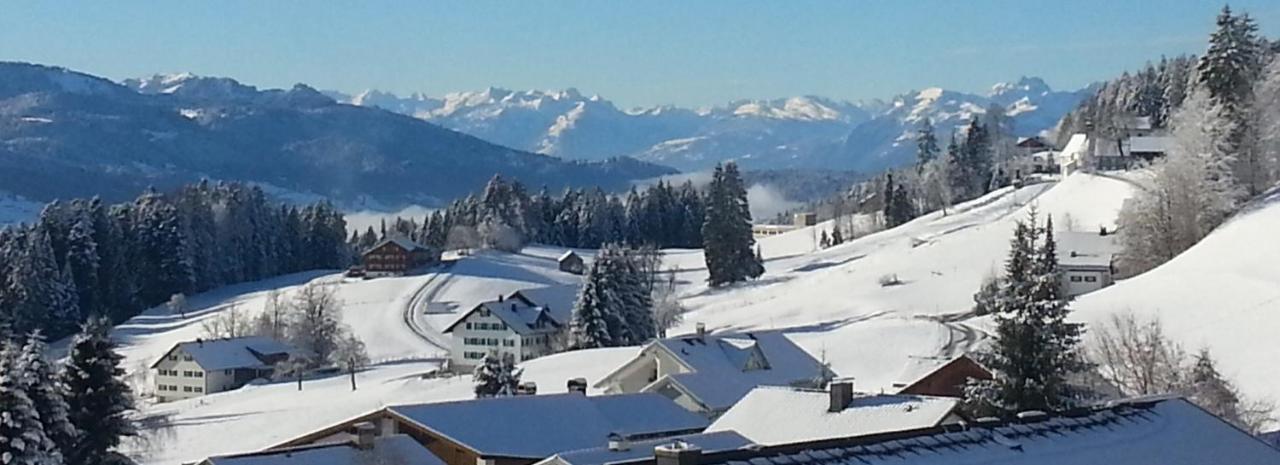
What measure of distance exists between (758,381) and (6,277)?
7654 centimetres

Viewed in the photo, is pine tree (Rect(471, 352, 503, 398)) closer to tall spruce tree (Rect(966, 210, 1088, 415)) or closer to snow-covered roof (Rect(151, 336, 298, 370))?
tall spruce tree (Rect(966, 210, 1088, 415))

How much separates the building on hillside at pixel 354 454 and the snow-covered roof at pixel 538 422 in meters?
1.73

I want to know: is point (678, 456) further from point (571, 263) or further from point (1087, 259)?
point (571, 263)

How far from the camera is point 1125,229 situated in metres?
81.9

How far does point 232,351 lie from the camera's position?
93.1m

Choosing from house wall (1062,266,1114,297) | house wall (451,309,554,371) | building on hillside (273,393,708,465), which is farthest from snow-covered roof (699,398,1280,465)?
house wall (451,309,554,371)

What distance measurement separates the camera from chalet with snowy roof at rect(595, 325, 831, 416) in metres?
47.2

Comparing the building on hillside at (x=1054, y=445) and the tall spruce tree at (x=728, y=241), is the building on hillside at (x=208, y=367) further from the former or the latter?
the building on hillside at (x=1054, y=445)

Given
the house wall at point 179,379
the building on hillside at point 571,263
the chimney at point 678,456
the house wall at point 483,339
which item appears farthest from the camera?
the building on hillside at point 571,263

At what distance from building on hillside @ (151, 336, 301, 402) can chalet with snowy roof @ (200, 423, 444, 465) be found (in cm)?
5872

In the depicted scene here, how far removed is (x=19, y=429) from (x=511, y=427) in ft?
34.9

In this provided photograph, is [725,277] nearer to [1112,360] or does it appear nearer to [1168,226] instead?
[1168,226]

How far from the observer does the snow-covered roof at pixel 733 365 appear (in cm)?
4738

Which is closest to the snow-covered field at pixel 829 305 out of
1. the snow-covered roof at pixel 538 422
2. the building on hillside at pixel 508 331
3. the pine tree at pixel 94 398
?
the building on hillside at pixel 508 331
